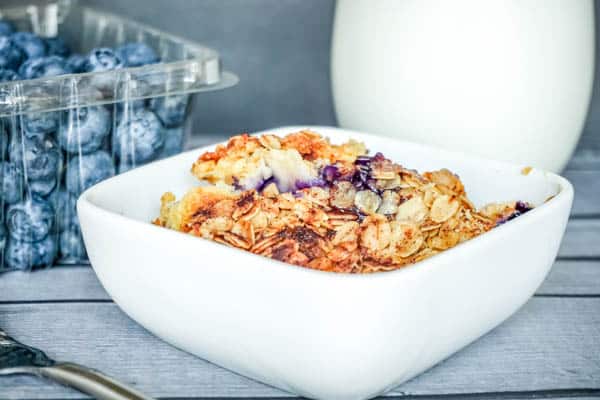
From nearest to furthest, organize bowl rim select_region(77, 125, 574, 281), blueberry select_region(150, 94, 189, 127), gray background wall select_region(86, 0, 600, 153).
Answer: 1. bowl rim select_region(77, 125, 574, 281)
2. blueberry select_region(150, 94, 189, 127)
3. gray background wall select_region(86, 0, 600, 153)

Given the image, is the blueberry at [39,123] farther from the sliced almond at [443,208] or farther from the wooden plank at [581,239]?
the wooden plank at [581,239]

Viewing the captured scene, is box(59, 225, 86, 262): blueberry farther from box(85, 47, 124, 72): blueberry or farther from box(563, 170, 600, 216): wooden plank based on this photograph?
box(563, 170, 600, 216): wooden plank

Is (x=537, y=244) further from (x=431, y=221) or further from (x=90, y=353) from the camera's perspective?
(x=90, y=353)

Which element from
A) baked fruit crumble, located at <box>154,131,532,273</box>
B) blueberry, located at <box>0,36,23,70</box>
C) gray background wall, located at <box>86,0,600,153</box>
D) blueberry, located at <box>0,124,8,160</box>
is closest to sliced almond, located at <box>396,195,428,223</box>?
baked fruit crumble, located at <box>154,131,532,273</box>

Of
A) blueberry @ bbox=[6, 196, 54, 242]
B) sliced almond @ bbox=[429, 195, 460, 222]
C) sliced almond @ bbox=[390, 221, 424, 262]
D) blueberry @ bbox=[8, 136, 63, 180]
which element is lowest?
blueberry @ bbox=[6, 196, 54, 242]

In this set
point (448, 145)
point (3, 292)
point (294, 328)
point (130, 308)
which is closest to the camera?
point (294, 328)

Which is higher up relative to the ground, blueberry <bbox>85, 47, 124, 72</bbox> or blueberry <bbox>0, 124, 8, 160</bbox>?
blueberry <bbox>85, 47, 124, 72</bbox>

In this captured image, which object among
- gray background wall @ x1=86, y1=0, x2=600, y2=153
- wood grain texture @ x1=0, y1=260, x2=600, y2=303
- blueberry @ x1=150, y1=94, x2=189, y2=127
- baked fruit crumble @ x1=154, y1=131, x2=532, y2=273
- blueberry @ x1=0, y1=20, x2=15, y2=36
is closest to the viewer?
baked fruit crumble @ x1=154, y1=131, x2=532, y2=273

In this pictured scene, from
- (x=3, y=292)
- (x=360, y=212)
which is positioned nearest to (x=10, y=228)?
(x=3, y=292)
